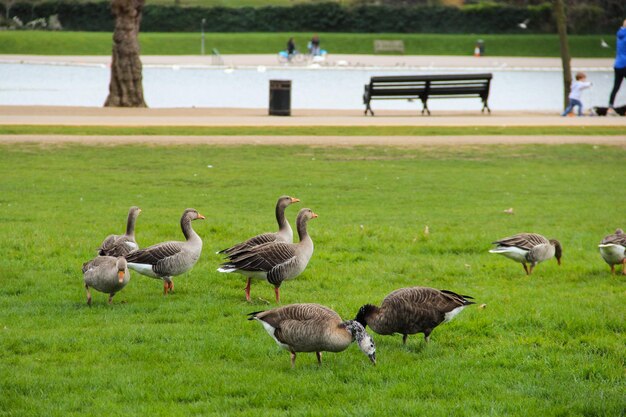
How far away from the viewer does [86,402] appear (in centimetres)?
675

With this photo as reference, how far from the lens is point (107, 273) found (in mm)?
9195

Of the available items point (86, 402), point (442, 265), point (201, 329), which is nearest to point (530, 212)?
point (442, 265)

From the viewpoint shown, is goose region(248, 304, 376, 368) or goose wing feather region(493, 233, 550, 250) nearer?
goose region(248, 304, 376, 368)

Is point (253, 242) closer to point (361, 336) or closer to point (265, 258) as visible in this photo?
point (265, 258)

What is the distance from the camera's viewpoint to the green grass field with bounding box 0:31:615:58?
2918 inches

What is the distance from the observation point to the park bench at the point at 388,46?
78.6 meters

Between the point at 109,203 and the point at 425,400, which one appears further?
the point at 109,203

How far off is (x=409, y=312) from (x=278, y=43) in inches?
2869

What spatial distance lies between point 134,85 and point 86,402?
27.8m

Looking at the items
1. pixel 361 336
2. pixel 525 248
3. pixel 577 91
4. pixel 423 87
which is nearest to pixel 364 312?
pixel 361 336

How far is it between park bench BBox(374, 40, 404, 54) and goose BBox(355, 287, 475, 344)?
71.9m

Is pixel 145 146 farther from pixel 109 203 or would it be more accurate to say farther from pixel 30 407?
pixel 30 407

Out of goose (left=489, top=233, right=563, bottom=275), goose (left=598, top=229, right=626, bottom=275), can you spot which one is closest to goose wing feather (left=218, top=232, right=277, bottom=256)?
goose (left=489, top=233, right=563, bottom=275)

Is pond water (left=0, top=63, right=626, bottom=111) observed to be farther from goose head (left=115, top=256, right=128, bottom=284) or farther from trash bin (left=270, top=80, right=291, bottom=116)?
goose head (left=115, top=256, right=128, bottom=284)
